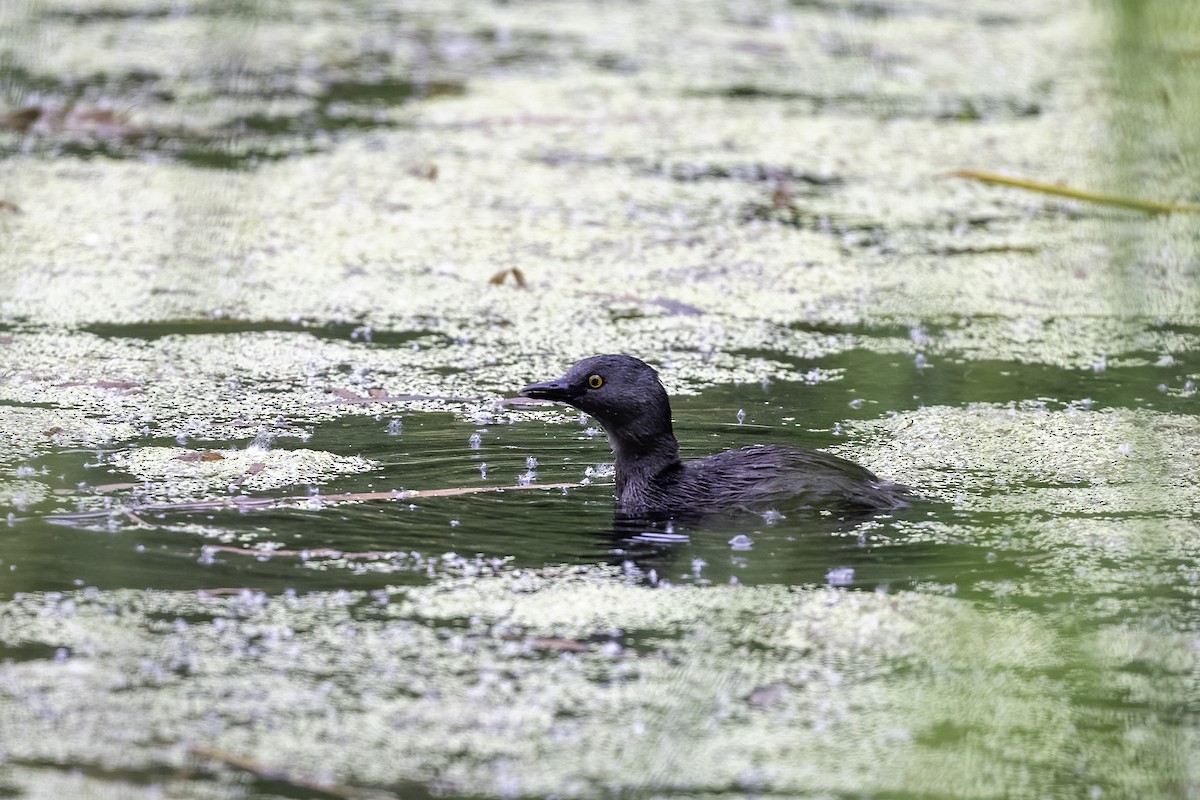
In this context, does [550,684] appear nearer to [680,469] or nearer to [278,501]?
[278,501]

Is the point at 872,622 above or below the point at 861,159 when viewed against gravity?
below

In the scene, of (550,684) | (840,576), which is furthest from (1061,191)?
(550,684)

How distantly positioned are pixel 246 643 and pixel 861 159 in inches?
244

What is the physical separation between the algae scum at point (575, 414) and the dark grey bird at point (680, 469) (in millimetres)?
112

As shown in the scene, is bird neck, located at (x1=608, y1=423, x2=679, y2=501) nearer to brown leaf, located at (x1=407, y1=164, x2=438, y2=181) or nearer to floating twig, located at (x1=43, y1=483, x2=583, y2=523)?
floating twig, located at (x1=43, y1=483, x2=583, y2=523)

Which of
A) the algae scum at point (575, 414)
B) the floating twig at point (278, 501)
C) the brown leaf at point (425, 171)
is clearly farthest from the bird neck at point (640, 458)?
the brown leaf at point (425, 171)

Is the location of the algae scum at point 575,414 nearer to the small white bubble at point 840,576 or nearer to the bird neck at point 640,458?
the small white bubble at point 840,576

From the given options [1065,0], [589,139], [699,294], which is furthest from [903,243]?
[1065,0]

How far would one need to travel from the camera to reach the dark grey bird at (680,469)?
496 centimetres

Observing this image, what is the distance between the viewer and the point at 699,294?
7305 millimetres

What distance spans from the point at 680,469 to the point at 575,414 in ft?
2.99

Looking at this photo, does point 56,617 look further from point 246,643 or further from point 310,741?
point 310,741

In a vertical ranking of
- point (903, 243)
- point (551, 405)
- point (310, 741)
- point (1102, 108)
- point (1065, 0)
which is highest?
point (1065, 0)

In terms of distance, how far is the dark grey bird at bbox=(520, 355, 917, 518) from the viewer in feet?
16.3
